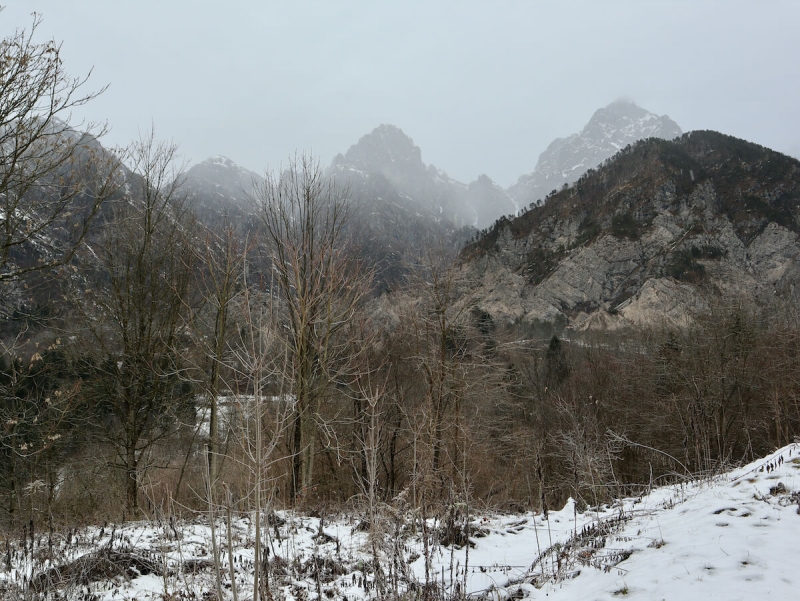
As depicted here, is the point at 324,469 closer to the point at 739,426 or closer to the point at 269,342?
the point at 269,342

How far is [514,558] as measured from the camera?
515 cm

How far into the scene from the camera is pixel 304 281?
1090 cm

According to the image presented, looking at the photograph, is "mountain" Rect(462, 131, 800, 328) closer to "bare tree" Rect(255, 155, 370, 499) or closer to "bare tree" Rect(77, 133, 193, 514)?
"bare tree" Rect(255, 155, 370, 499)

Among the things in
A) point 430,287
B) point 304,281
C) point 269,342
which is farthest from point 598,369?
point 269,342

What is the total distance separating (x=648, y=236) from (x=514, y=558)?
77.9 m

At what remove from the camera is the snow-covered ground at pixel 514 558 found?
3.09 meters

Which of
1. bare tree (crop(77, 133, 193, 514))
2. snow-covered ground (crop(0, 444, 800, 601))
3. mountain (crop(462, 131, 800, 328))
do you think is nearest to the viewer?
snow-covered ground (crop(0, 444, 800, 601))

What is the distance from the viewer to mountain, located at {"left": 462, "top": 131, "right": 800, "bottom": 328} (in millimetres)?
62500

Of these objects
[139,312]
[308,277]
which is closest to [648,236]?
[308,277]

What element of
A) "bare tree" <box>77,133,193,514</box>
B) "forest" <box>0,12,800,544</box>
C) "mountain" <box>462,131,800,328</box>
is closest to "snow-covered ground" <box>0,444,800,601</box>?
"forest" <box>0,12,800,544</box>

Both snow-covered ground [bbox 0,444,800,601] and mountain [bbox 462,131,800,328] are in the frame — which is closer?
snow-covered ground [bbox 0,444,800,601]

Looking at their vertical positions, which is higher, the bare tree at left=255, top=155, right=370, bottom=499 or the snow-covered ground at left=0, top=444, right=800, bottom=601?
the bare tree at left=255, top=155, right=370, bottom=499

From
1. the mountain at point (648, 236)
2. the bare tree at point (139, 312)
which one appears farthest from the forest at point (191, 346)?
the mountain at point (648, 236)

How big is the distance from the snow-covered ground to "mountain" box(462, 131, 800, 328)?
2065 inches
